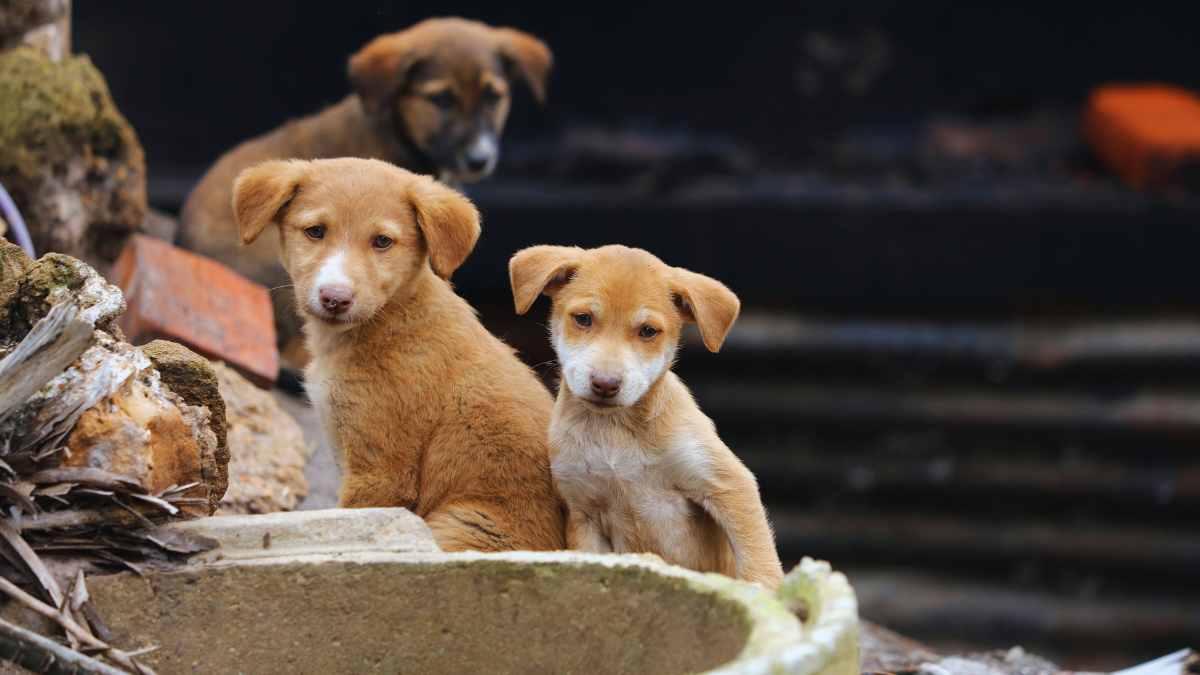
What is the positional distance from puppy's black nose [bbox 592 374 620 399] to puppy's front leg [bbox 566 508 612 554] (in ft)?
1.73

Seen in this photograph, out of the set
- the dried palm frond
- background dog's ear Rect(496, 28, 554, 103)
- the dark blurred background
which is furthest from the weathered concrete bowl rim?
the dark blurred background

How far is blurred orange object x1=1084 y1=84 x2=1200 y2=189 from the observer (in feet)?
30.0

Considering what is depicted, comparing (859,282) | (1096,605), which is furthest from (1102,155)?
(1096,605)

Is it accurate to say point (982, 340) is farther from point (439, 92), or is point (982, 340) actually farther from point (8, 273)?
point (8, 273)

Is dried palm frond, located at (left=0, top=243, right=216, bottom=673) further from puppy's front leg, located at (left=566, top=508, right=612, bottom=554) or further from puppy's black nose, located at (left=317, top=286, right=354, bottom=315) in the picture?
puppy's front leg, located at (left=566, top=508, right=612, bottom=554)

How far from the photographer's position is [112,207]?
6.95 m

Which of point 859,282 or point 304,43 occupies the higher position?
point 859,282

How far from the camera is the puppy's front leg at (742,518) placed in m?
4.45

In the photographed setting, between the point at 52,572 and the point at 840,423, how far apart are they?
6222 millimetres

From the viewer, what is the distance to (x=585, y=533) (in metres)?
4.74

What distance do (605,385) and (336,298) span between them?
84 centimetres

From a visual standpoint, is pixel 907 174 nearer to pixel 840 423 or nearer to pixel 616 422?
pixel 840 423

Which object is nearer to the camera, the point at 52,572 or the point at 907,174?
the point at 52,572

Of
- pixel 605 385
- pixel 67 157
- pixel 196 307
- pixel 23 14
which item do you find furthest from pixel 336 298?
pixel 23 14
